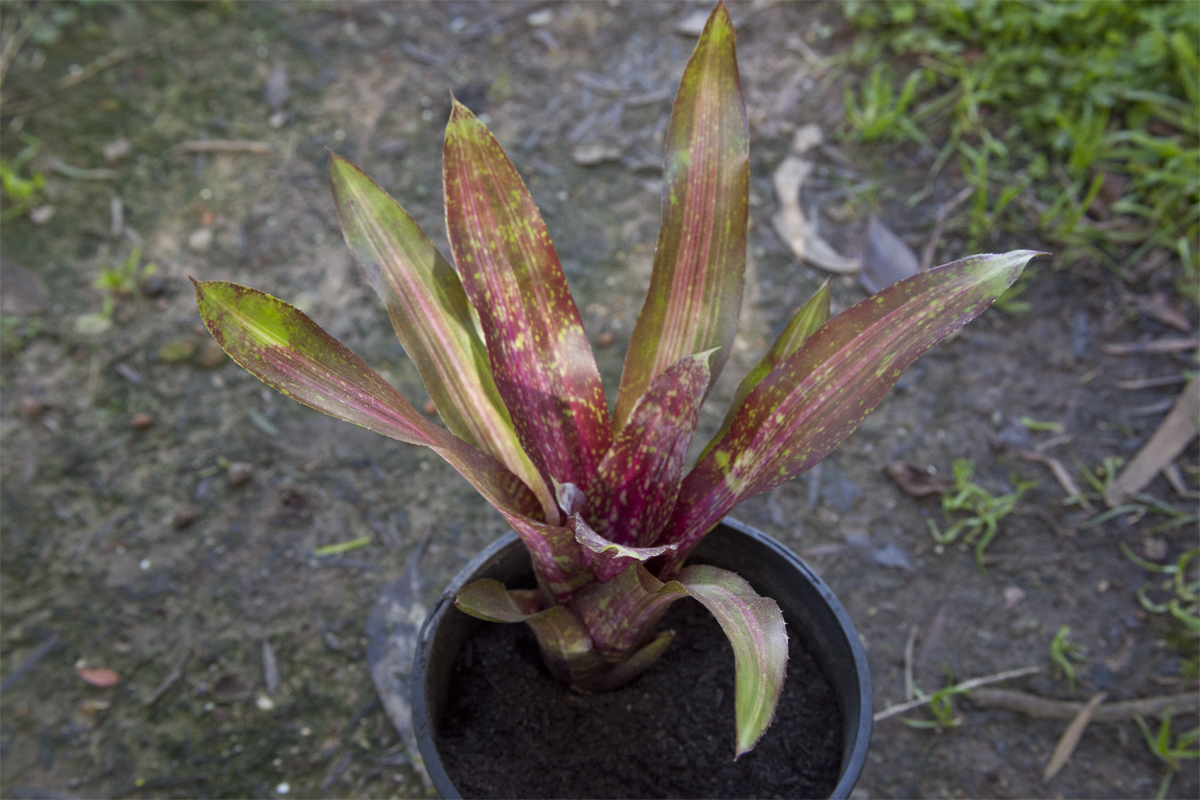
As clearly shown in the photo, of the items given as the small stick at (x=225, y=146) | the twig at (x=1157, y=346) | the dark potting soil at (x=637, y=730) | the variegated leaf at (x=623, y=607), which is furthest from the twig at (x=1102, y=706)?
the small stick at (x=225, y=146)

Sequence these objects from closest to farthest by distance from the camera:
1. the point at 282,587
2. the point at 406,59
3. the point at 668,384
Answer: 1. the point at 668,384
2. the point at 282,587
3. the point at 406,59

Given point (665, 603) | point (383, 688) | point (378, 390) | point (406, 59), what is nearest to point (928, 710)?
point (665, 603)

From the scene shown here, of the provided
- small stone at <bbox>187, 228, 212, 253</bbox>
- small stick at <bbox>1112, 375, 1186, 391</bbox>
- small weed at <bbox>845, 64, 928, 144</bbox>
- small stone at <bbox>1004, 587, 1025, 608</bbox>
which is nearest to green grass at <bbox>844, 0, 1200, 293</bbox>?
small weed at <bbox>845, 64, 928, 144</bbox>

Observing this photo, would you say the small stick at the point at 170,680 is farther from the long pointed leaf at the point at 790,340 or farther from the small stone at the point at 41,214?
the small stone at the point at 41,214

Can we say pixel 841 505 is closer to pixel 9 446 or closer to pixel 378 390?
pixel 378 390

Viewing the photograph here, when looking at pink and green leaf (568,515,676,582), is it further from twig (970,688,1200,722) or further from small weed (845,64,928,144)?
small weed (845,64,928,144)
